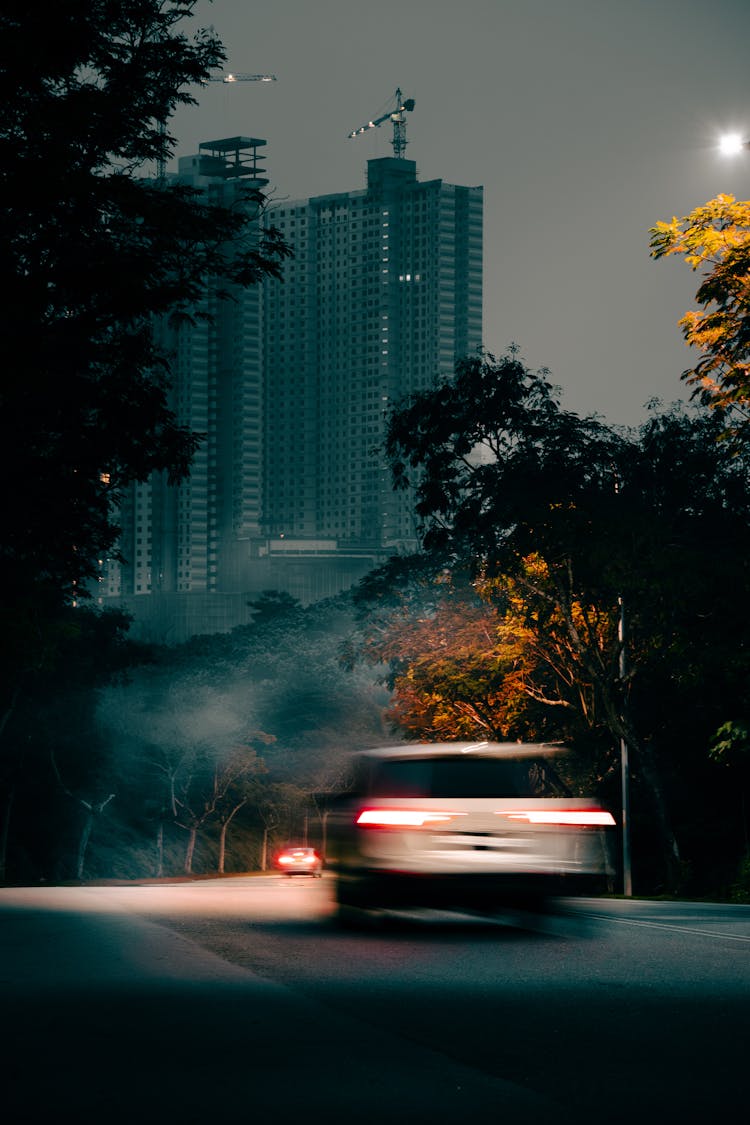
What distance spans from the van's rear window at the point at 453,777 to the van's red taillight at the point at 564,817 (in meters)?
0.25

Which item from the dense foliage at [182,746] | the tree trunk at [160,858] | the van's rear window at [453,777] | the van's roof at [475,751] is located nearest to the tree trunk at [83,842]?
the dense foliage at [182,746]

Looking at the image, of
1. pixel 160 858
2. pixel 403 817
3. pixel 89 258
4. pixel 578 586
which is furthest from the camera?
pixel 160 858

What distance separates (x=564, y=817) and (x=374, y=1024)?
18.2 ft

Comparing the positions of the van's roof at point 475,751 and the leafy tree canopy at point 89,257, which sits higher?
the leafy tree canopy at point 89,257

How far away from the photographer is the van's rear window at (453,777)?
14148 millimetres

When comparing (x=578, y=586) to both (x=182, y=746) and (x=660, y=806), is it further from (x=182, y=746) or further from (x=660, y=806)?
(x=182, y=746)

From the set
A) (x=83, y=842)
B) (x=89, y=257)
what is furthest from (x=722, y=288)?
(x=83, y=842)

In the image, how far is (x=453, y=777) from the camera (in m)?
14.2

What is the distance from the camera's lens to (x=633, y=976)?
11.1m

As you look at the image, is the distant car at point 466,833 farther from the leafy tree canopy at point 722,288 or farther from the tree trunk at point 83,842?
the tree trunk at point 83,842

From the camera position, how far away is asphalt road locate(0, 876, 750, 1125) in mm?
6859

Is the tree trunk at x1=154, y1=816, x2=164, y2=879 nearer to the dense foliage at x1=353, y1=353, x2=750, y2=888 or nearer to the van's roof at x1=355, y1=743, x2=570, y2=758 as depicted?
the dense foliage at x1=353, y1=353, x2=750, y2=888

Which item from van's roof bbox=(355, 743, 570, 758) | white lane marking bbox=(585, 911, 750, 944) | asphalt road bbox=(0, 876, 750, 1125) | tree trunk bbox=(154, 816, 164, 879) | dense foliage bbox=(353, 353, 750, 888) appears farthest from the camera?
tree trunk bbox=(154, 816, 164, 879)

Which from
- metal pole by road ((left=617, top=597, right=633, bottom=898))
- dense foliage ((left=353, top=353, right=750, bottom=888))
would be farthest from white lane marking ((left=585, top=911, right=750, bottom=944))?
metal pole by road ((left=617, top=597, right=633, bottom=898))
